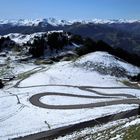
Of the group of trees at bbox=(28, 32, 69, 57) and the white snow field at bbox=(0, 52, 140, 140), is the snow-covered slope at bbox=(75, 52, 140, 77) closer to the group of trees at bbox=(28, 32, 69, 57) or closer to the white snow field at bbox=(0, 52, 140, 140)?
the white snow field at bbox=(0, 52, 140, 140)

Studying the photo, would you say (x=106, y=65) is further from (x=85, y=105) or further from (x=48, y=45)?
(x=48, y=45)

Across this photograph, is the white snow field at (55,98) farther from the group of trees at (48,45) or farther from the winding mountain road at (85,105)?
the group of trees at (48,45)

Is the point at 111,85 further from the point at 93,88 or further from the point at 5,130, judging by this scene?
the point at 5,130

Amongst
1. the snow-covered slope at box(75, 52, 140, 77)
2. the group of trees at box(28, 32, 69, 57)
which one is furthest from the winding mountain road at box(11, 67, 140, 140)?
the group of trees at box(28, 32, 69, 57)

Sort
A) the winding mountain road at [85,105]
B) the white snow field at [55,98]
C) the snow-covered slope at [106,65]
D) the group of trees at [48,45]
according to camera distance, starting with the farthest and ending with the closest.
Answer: the group of trees at [48,45] < the snow-covered slope at [106,65] < the white snow field at [55,98] < the winding mountain road at [85,105]

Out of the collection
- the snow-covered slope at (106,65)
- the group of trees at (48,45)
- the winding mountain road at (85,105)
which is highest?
the group of trees at (48,45)

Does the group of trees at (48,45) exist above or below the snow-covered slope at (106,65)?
above

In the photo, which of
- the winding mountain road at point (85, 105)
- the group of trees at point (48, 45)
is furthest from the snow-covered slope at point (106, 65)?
the group of trees at point (48, 45)

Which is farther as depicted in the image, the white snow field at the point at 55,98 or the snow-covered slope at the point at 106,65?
the snow-covered slope at the point at 106,65

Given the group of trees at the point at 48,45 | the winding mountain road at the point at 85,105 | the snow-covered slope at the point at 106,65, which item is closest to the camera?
the winding mountain road at the point at 85,105
